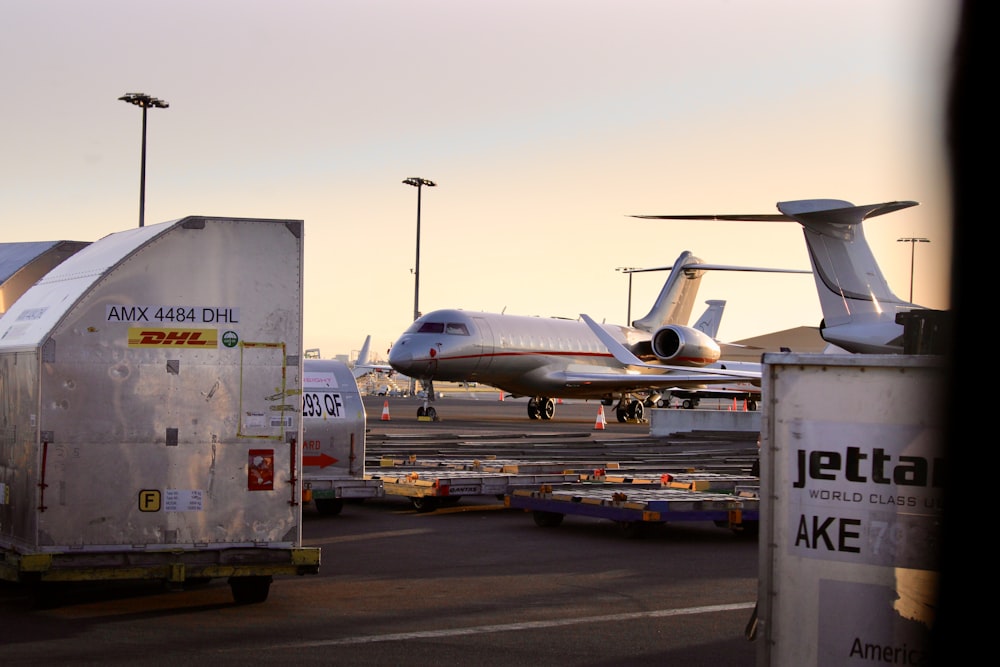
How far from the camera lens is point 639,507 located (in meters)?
13.1

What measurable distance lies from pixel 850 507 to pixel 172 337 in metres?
5.27

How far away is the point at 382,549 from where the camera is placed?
1228cm

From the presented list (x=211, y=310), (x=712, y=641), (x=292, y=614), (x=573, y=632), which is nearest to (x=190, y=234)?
(x=211, y=310)

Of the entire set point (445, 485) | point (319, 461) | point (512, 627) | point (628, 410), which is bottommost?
point (628, 410)

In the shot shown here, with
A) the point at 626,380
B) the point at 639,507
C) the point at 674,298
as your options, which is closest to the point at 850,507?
the point at 639,507

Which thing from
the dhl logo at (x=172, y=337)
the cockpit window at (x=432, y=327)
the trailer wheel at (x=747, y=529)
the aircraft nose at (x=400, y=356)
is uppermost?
the cockpit window at (x=432, y=327)

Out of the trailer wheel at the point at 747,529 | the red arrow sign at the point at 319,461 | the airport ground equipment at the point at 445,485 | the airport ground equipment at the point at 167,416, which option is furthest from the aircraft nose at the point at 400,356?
the airport ground equipment at the point at 167,416

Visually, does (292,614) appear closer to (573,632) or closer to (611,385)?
(573,632)

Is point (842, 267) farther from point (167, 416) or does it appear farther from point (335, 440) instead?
point (167, 416)

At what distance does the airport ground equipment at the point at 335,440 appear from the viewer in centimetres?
1467

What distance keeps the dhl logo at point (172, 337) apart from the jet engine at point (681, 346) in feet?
109

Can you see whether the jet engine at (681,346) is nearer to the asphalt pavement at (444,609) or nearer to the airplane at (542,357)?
the airplane at (542,357)

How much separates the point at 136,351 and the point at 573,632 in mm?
→ 3678

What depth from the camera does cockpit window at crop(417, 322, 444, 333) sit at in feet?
125
